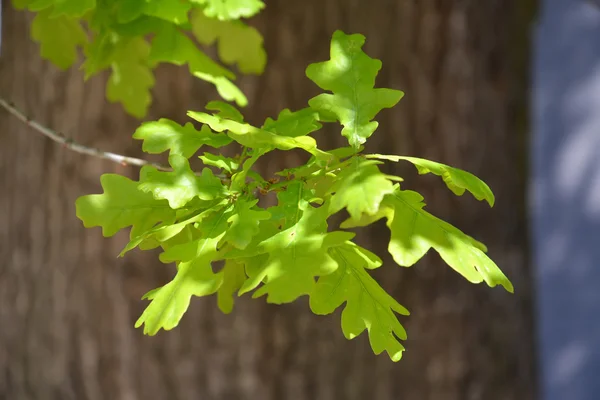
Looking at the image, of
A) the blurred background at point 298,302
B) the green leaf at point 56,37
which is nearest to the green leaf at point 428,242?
the green leaf at point 56,37

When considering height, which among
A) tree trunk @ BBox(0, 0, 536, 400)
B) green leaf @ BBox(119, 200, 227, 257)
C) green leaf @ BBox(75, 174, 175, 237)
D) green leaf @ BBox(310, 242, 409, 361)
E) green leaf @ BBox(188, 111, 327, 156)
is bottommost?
tree trunk @ BBox(0, 0, 536, 400)

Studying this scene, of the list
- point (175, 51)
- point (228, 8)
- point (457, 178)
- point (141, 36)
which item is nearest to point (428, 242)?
point (457, 178)

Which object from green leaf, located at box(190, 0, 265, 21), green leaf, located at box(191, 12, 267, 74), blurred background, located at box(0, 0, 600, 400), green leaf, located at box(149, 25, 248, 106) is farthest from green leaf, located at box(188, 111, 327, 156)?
blurred background, located at box(0, 0, 600, 400)

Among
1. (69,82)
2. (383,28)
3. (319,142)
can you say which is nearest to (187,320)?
(319,142)

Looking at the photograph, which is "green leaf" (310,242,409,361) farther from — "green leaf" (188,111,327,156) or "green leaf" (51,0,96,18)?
"green leaf" (51,0,96,18)

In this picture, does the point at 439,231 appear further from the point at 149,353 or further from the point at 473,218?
the point at 149,353

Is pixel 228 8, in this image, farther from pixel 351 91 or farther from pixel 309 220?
pixel 309 220
